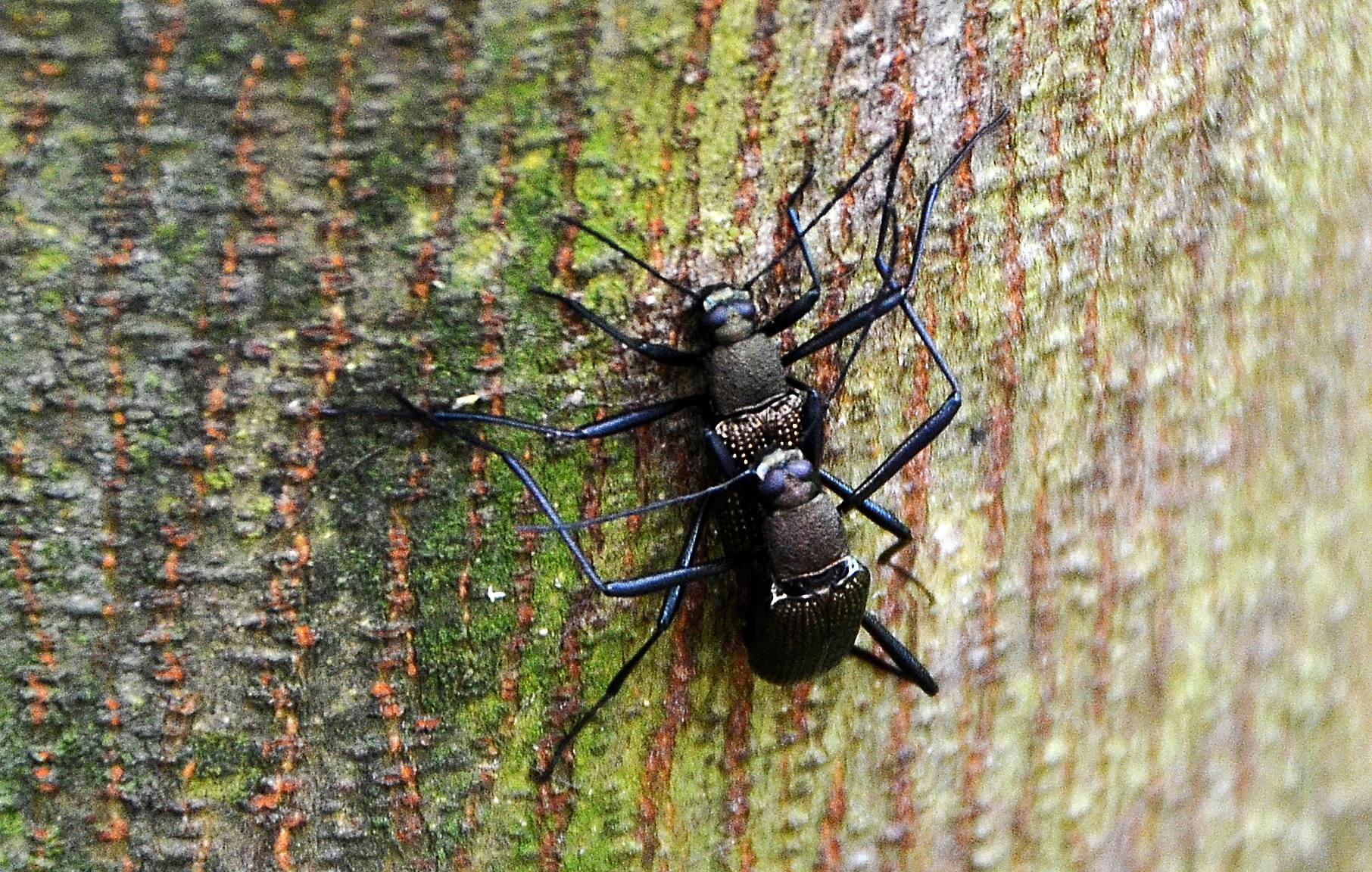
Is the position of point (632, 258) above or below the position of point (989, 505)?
above

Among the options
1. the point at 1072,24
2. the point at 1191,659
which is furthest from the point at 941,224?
the point at 1191,659

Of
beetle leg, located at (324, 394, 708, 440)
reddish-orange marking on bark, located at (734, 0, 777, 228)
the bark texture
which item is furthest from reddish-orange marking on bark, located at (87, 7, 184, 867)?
reddish-orange marking on bark, located at (734, 0, 777, 228)

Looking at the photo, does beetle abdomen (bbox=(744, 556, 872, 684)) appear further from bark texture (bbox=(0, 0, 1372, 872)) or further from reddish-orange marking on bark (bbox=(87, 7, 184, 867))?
reddish-orange marking on bark (bbox=(87, 7, 184, 867))

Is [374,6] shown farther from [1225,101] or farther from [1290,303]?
[1290,303]

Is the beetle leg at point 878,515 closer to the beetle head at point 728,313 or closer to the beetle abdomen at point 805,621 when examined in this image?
the beetle abdomen at point 805,621

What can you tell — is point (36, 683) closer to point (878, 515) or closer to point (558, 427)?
point (558, 427)

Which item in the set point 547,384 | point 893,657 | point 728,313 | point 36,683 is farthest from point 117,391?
point 893,657
